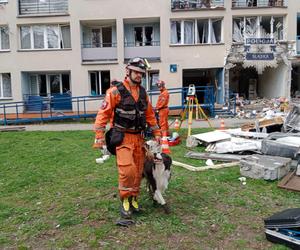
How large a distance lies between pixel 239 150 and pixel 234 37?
633 inches

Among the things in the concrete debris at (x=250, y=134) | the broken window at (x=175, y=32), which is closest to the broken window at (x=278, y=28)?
the broken window at (x=175, y=32)

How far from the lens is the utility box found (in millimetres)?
6361

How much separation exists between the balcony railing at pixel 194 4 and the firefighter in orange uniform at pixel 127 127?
19303mm

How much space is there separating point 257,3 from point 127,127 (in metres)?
21.4

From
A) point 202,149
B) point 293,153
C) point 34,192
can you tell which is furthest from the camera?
point 202,149

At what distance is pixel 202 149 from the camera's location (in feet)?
31.2

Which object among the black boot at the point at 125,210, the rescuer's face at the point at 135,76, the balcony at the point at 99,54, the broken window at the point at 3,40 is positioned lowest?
the black boot at the point at 125,210

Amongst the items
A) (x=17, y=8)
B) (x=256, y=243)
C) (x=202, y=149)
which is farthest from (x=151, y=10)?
(x=256, y=243)

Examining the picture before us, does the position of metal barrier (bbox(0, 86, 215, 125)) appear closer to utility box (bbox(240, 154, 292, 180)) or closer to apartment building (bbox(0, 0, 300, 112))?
apartment building (bbox(0, 0, 300, 112))

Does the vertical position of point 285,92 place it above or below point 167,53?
below

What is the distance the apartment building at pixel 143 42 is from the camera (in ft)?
74.2

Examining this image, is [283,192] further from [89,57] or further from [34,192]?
[89,57]

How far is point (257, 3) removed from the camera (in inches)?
921

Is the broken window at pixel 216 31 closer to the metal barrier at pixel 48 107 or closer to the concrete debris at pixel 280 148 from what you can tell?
the metal barrier at pixel 48 107
